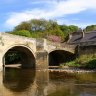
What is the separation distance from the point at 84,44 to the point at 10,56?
1745 cm

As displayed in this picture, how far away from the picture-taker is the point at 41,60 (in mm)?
44031

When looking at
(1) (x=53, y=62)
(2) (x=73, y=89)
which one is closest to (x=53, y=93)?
(2) (x=73, y=89)

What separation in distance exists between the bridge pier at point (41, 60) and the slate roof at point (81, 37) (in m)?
11.9

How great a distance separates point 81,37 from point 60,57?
5.54m

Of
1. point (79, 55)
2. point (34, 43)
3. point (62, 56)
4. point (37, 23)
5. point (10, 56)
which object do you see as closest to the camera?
point (34, 43)

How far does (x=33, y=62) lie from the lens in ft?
148

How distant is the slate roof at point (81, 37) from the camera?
5381 centimetres

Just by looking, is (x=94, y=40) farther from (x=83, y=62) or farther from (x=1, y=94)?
(x=1, y=94)

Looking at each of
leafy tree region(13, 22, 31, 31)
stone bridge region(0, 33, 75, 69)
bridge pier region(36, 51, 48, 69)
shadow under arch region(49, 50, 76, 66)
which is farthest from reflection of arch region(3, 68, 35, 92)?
leafy tree region(13, 22, 31, 31)

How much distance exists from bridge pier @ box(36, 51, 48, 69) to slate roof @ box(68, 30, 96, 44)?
11939 millimetres

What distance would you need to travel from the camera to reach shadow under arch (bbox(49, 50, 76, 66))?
52656mm

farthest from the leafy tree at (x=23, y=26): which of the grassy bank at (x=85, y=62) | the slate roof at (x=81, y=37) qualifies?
the grassy bank at (x=85, y=62)

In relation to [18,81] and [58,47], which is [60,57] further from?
[18,81]

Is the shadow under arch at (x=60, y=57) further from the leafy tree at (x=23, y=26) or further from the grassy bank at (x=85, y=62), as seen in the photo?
the leafy tree at (x=23, y=26)
